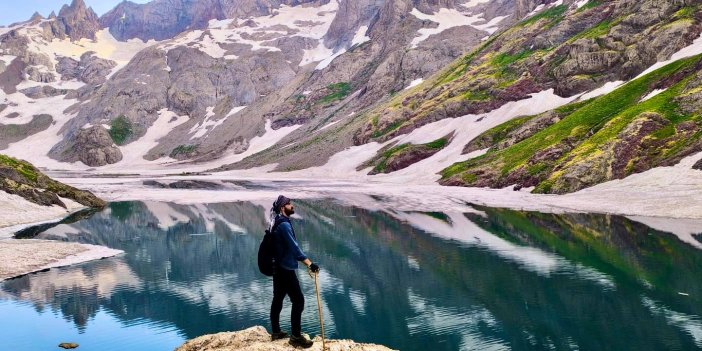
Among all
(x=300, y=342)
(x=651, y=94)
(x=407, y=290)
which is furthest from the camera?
(x=651, y=94)

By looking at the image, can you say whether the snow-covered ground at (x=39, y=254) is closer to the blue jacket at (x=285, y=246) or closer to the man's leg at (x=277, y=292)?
the man's leg at (x=277, y=292)

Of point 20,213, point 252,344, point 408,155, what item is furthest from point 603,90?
point 252,344

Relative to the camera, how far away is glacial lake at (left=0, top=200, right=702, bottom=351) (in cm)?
2311

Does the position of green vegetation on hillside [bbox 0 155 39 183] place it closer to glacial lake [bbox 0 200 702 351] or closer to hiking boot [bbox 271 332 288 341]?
glacial lake [bbox 0 200 702 351]

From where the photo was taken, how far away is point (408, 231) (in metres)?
54.9

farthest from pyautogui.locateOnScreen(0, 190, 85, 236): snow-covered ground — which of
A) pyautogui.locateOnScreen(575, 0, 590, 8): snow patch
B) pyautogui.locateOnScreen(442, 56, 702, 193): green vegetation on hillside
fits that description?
pyautogui.locateOnScreen(575, 0, 590, 8): snow patch

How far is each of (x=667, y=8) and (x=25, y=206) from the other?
139m

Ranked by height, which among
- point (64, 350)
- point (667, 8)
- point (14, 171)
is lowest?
point (64, 350)

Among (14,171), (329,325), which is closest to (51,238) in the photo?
(14,171)

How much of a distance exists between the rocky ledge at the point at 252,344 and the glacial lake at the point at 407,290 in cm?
668

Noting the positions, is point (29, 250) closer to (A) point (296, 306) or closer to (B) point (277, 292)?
(B) point (277, 292)

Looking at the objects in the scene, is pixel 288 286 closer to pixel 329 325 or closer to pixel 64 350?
pixel 329 325

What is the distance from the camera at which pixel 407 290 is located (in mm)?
31203

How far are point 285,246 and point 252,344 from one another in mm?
2715
